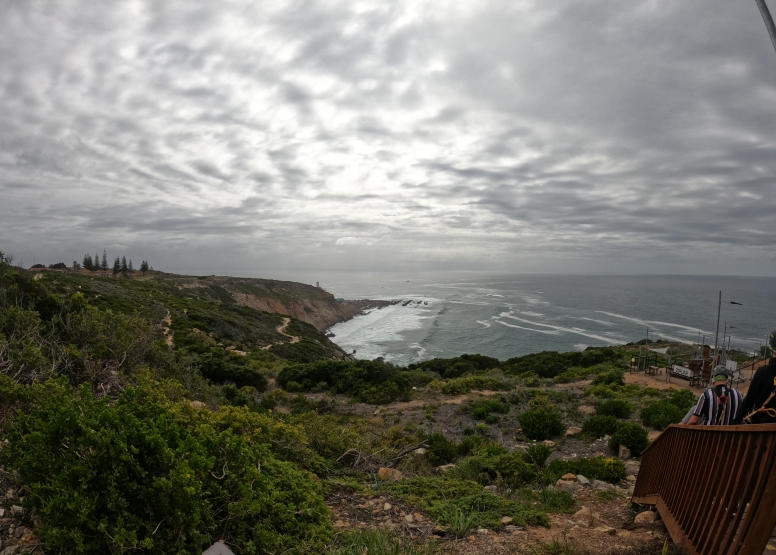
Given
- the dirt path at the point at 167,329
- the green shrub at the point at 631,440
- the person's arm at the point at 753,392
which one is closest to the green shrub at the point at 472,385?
the green shrub at the point at 631,440

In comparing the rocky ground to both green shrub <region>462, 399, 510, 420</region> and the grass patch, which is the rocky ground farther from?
green shrub <region>462, 399, 510, 420</region>

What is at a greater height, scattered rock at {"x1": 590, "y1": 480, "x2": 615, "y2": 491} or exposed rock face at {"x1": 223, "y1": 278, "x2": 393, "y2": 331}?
scattered rock at {"x1": 590, "y1": 480, "x2": 615, "y2": 491}

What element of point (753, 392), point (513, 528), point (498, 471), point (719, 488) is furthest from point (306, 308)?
point (719, 488)

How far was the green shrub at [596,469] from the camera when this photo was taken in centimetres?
731

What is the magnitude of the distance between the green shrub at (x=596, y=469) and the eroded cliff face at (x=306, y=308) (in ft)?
219

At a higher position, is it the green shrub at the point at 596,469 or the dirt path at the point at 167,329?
the green shrub at the point at 596,469

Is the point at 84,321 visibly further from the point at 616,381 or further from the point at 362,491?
the point at 616,381

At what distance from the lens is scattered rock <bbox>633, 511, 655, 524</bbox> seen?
463 centimetres

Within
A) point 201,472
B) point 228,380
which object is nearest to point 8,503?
point 201,472

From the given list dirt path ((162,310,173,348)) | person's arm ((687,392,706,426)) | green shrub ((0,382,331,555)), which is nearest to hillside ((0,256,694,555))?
green shrub ((0,382,331,555))

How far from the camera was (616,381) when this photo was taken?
68.1ft

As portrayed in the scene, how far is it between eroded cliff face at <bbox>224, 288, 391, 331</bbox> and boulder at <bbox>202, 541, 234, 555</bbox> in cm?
6923

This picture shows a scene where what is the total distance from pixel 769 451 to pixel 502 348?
5093 cm

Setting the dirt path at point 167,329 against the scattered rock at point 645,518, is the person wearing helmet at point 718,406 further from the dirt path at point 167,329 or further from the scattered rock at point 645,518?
the dirt path at point 167,329
